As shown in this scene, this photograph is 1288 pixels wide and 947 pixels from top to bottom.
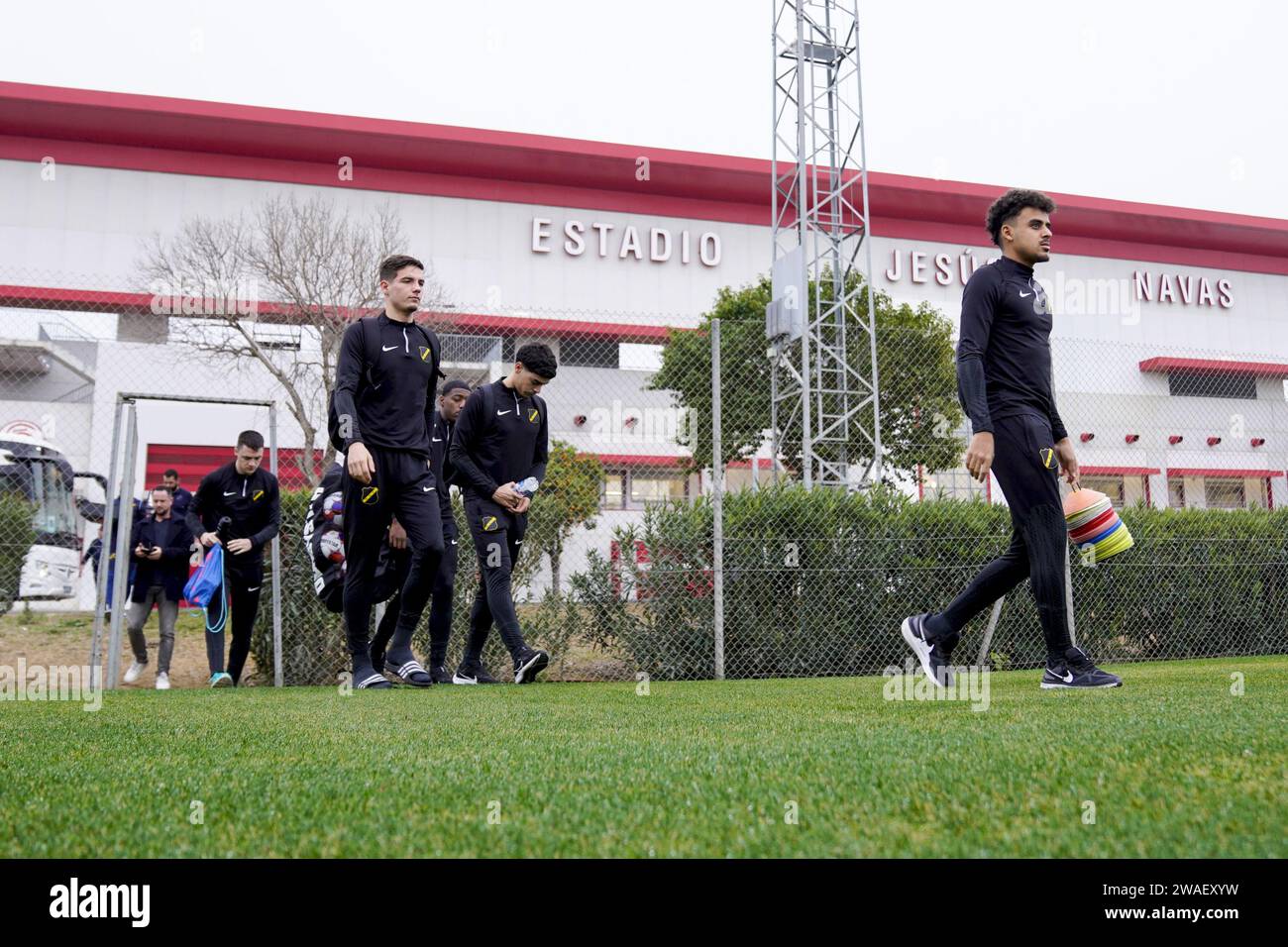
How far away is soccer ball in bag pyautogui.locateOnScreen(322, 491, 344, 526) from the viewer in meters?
6.40

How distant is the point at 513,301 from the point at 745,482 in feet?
69.7

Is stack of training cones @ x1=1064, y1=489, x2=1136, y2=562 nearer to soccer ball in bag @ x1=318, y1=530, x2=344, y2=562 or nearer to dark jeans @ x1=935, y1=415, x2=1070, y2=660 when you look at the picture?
dark jeans @ x1=935, y1=415, x2=1070, y2=660

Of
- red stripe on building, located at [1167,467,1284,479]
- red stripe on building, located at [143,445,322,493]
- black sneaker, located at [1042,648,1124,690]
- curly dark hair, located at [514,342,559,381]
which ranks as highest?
A: red stripe on building, located at [143,445,322,493]

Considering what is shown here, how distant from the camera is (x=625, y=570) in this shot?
26.0 ft

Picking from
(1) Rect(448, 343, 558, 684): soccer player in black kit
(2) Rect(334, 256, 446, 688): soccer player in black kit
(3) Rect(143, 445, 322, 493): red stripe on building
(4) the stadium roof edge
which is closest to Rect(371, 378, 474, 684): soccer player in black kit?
(1) Rect(448, 343, 558, 684): soccer player in black kit

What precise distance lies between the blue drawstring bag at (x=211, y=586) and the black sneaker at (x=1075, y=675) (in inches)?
239

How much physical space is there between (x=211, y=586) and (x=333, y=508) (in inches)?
70.7

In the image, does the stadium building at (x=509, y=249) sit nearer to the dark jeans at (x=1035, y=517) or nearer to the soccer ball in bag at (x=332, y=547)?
the soccer ball in bag at (x=332, y=547)

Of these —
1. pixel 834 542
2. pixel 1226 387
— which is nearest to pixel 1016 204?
pixel 834 542

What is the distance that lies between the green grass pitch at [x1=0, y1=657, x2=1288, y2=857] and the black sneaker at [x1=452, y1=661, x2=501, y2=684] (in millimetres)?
2683

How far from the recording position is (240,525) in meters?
7.57

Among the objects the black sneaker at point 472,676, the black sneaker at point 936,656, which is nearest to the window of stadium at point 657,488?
the black sneaker at point 472,676

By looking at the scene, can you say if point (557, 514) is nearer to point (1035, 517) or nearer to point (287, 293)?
point (1035, 517)
